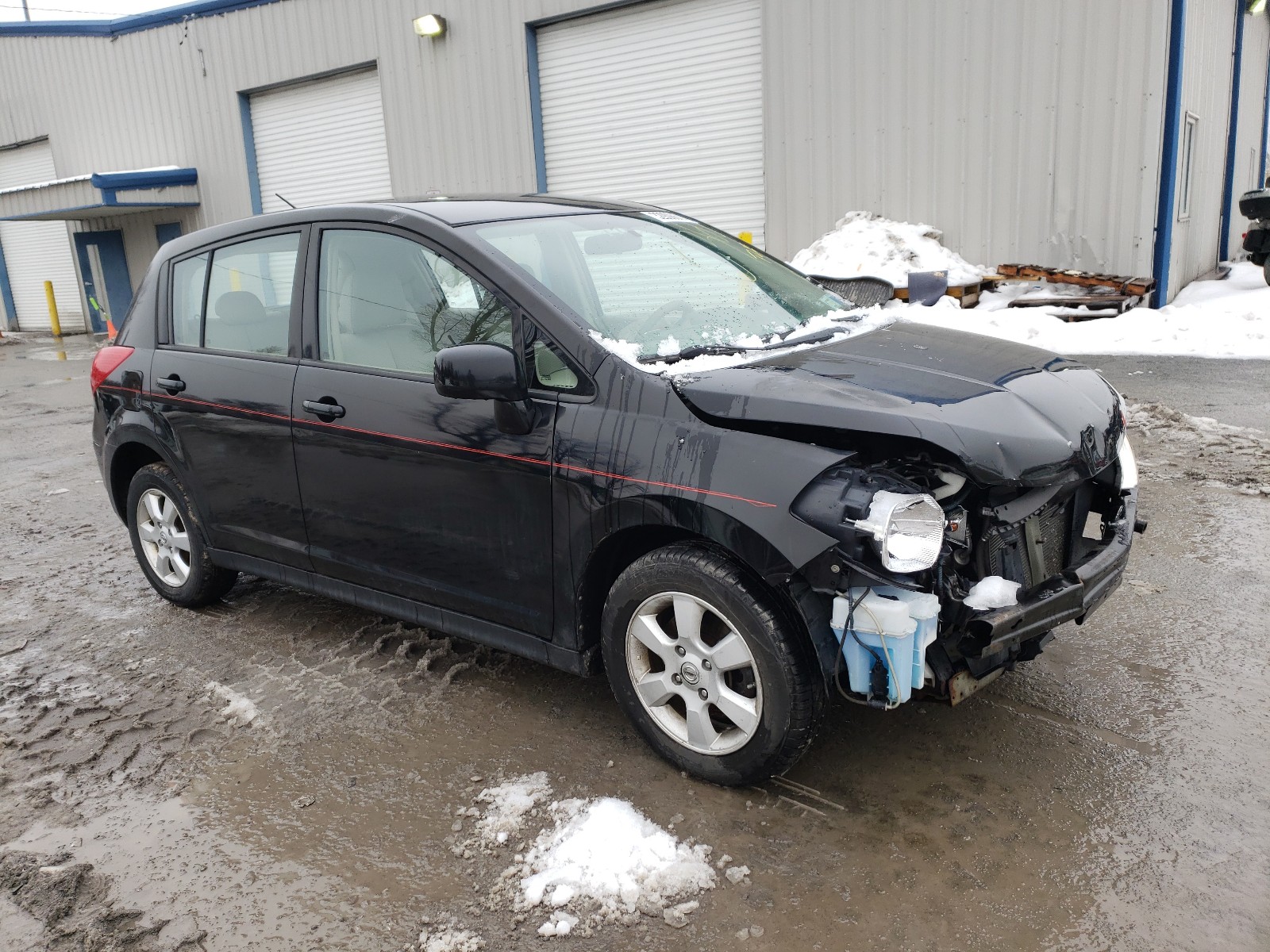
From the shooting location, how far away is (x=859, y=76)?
12.4 m

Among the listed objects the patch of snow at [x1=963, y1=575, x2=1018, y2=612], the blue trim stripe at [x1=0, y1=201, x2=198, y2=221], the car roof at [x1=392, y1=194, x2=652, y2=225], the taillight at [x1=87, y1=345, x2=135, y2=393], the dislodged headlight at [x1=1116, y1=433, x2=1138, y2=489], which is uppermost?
the blue trim stripe at [x1=0, y1=201, x2=198, y2=221]

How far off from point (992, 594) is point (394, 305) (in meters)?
2.23

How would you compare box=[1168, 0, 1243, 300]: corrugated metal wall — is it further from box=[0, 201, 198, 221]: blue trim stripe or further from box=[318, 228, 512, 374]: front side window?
box=[0, 201, 198, 221]: blue trim stripe

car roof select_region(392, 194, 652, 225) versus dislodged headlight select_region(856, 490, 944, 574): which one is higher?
car roof select_region(392, 194, 652, 225)

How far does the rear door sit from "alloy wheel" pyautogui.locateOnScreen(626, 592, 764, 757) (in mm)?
1637

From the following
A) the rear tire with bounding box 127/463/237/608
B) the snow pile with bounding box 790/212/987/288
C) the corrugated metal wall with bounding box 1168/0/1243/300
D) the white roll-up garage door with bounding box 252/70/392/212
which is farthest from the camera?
the white roll-up garage door with bounding box 252/70/392/212

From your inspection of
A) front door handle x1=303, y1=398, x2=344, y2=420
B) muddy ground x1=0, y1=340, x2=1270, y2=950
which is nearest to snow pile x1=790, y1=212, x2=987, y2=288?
muddy ground x1=0, y1=340, x2=1270, y2=950

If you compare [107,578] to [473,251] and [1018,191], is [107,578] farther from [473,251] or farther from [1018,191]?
[1018,191]

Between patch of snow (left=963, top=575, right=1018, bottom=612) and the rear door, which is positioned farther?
the rear door

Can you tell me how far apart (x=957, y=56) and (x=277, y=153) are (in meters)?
13.0

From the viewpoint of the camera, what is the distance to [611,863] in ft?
8.57

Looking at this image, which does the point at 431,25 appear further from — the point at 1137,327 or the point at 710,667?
the point at 710,667

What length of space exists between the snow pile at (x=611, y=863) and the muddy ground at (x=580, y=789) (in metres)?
0.08

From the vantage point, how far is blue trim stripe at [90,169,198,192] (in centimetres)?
1886
